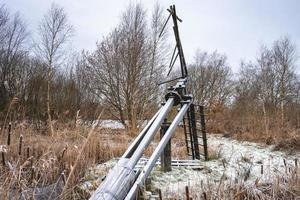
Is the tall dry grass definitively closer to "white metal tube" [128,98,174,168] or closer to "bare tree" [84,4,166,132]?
"white metal tube" [128,98,174,168]

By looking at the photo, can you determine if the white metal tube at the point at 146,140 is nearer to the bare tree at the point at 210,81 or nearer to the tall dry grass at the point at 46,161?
the tall dry grass at the point at 46,161

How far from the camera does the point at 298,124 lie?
10445mm

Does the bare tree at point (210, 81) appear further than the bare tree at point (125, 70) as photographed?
Yes

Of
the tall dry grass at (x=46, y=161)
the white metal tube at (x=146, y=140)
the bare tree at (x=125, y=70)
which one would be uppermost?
the bare tree at (x=125, y=70)

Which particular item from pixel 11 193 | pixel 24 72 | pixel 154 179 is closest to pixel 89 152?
pixel 154 179

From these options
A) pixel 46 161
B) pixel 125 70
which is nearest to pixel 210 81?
pixel 125 70

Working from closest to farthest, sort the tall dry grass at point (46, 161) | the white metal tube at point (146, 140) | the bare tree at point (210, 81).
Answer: the white metal tube at point (146, 140)
the tall dry grass at point (46, 161)
the bare tree at point (210, 81)

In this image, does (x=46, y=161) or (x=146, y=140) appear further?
(x=46, y=161)

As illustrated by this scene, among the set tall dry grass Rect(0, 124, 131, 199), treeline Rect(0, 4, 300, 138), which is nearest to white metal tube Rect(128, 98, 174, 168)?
tall dry grass Rect(0, 124, 131, 199)

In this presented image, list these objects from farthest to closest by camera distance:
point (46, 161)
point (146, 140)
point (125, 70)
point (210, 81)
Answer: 1. point (210, 81)
2. point (125, 70)
3. point (46, 161)
4. point (146, 140)

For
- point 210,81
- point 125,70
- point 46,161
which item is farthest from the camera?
point 210,81

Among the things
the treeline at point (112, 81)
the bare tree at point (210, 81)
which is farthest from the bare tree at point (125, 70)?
the bare tree at point (210, 81)

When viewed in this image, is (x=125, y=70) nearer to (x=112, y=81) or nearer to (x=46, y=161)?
(x=112, y=81)

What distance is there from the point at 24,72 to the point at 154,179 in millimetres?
11787
